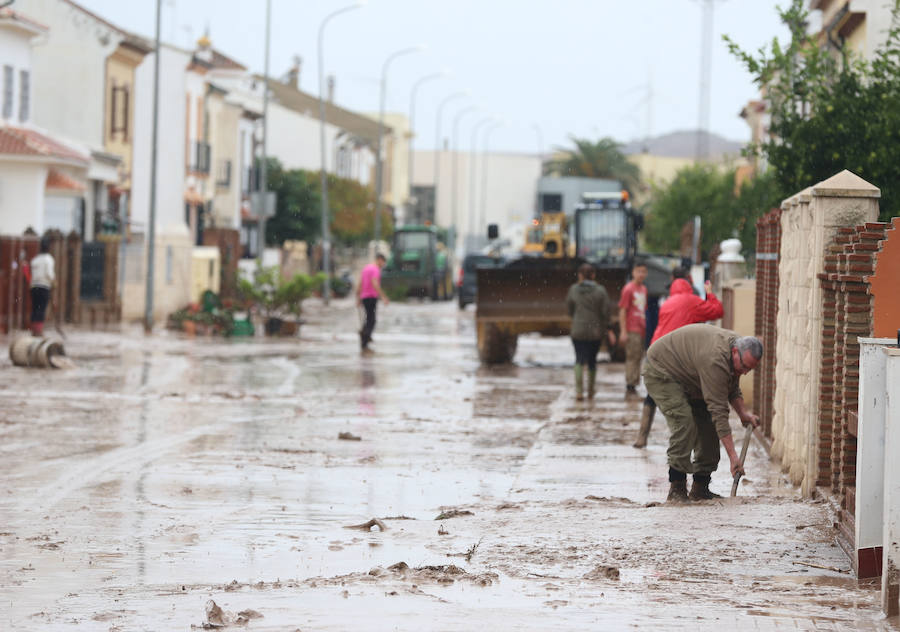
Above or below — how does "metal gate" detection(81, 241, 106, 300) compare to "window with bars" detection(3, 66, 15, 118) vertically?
below

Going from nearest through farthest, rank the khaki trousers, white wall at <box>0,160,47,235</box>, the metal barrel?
the khaki trousers
the metal barrel
white wall at <box>0,160,47,235</box>

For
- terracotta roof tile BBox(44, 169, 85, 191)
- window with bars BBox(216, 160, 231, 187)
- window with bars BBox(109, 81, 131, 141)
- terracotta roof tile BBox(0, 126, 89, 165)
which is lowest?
terracotta roof tile BBox(44, 169, 85, 191)

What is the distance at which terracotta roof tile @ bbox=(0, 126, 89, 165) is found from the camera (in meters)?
35.3

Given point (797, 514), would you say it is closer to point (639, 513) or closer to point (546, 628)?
point (639, 513)

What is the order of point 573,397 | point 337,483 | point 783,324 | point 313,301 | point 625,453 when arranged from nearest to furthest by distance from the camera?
point 337,483, point 783,324, point 625,453, point 573,397, point 313,301

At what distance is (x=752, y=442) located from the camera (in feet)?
51.4

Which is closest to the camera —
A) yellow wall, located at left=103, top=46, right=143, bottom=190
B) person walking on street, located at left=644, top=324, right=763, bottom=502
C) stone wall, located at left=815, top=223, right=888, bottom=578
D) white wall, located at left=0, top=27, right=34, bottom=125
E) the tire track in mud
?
stone wall, located at left=815, top=223, right=888, bottom=578

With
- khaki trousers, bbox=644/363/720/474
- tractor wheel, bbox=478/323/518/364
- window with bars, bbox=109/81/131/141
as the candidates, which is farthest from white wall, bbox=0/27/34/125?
khaki trousers, bbox=644/363/720/474

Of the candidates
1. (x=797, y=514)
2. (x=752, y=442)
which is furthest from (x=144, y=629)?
(x=752, y=442)

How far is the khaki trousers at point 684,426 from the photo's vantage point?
11570 millimetres

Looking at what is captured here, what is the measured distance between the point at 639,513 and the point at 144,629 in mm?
4316

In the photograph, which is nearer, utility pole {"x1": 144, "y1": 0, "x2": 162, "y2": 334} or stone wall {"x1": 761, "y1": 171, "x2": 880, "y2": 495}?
stone wall {"x1": 761, "y1": 171, "x2": 880, "y2": 495}

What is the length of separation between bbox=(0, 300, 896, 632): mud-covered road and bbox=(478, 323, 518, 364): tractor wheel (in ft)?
20.3

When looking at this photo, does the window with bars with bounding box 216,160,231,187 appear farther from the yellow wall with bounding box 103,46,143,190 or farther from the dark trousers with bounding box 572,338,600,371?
the dark trousers with bounding box 572,338,600,371
